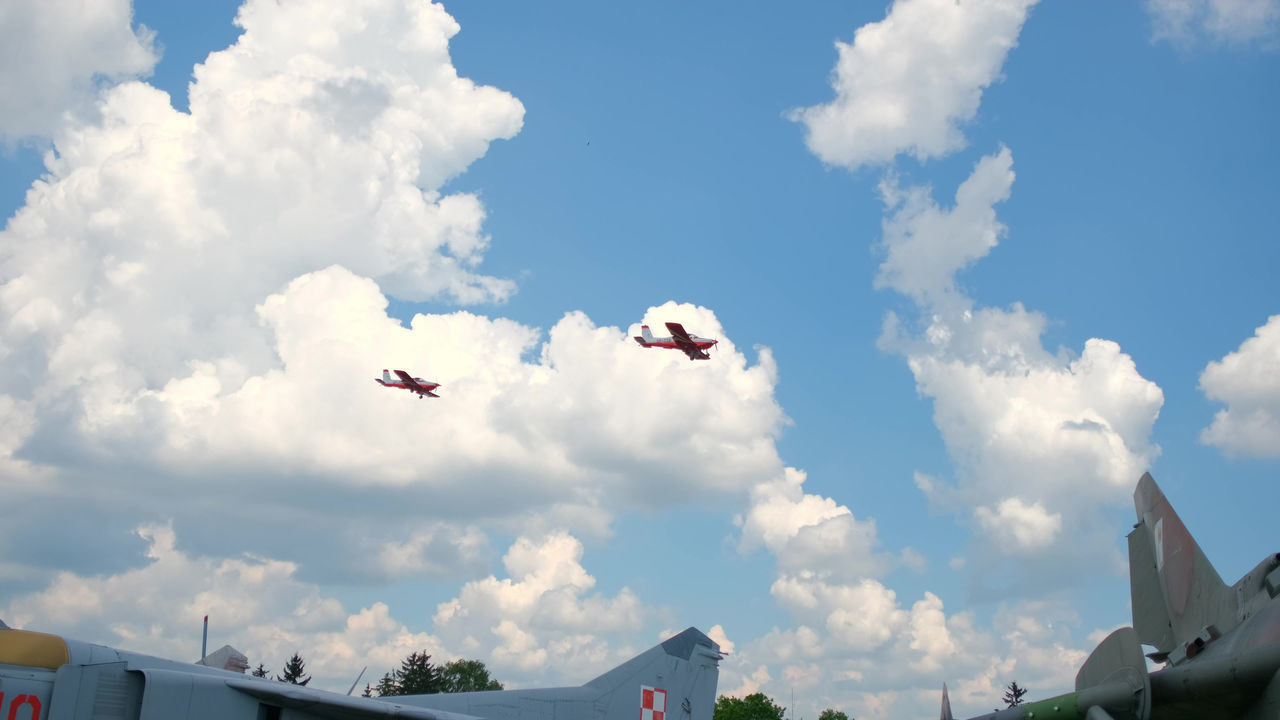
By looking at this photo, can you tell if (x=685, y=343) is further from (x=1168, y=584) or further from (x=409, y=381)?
(x=1168, y=584)

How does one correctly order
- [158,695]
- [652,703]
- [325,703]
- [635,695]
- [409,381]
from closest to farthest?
[158,695] → [325,703] → [635,695] → [652,703] → [409,381]

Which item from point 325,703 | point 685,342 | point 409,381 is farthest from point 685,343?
point 325,703

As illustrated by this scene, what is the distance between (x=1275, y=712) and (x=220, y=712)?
47.9ft

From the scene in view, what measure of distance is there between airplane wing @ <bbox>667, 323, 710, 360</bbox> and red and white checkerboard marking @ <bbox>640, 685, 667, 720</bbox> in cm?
2035

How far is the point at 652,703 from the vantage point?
23.3 m

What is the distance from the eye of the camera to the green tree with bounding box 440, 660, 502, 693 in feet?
332

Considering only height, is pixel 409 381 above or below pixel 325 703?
above

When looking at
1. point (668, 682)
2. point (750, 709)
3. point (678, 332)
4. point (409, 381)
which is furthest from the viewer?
point (750, 709)

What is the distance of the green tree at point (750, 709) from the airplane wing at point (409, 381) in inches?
2573

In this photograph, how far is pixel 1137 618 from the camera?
47.2 ft

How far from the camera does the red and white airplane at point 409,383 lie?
51.2 meters

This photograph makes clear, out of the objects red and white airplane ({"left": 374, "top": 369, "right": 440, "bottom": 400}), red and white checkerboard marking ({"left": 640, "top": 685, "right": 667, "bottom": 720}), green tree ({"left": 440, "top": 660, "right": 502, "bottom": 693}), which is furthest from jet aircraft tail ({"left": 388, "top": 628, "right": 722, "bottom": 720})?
green tree ({"left": 440, "top": 660, "right": 502, "bottom": 693})

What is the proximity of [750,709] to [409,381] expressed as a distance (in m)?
70.5

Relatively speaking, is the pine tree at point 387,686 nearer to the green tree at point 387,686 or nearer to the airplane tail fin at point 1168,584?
the green tree at point 387,686
